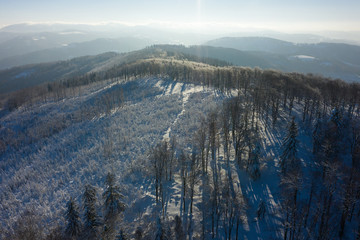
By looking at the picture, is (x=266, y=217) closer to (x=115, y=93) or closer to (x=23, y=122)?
(x=115, y=93)

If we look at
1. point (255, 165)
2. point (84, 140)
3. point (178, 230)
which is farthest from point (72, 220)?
point (84, 140)

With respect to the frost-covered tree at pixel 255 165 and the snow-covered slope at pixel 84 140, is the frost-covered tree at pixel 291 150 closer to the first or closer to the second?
the frost-covered tree at pixel 255 165

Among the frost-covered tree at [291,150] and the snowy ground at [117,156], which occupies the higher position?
the frost-covered tree at [291,150]

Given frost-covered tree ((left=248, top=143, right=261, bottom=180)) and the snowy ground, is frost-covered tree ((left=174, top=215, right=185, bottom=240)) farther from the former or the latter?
frost-covered tree ((left=248, top=143, right=261, bottom=180))

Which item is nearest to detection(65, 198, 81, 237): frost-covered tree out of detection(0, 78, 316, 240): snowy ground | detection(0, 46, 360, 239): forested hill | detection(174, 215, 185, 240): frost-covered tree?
detection(0, 46, 360, 239): forested hill

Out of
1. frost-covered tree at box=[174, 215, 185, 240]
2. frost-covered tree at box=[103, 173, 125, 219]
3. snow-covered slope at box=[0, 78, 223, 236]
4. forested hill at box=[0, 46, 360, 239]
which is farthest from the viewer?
snow-covered slope at box=[0, 78, 223, 236]

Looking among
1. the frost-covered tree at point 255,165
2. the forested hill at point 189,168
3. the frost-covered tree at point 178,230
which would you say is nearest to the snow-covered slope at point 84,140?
the forested hill at point 189,168

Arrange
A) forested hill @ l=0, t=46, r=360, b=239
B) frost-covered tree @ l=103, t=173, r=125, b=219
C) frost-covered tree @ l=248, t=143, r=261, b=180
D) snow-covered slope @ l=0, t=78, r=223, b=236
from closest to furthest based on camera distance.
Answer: forested hill @ l=0, t=46, r=360, b=239, frost-covered tree @ l=103, t=173, r=125, b=219, frost-covered tree @ l=248, t=143, r=261, b=180, snow-covered slope @ l=0, t=78, r=223, b=236

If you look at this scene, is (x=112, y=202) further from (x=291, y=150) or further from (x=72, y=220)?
(x=291, y=150)

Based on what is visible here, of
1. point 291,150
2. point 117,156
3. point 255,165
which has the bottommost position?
point 117,156
